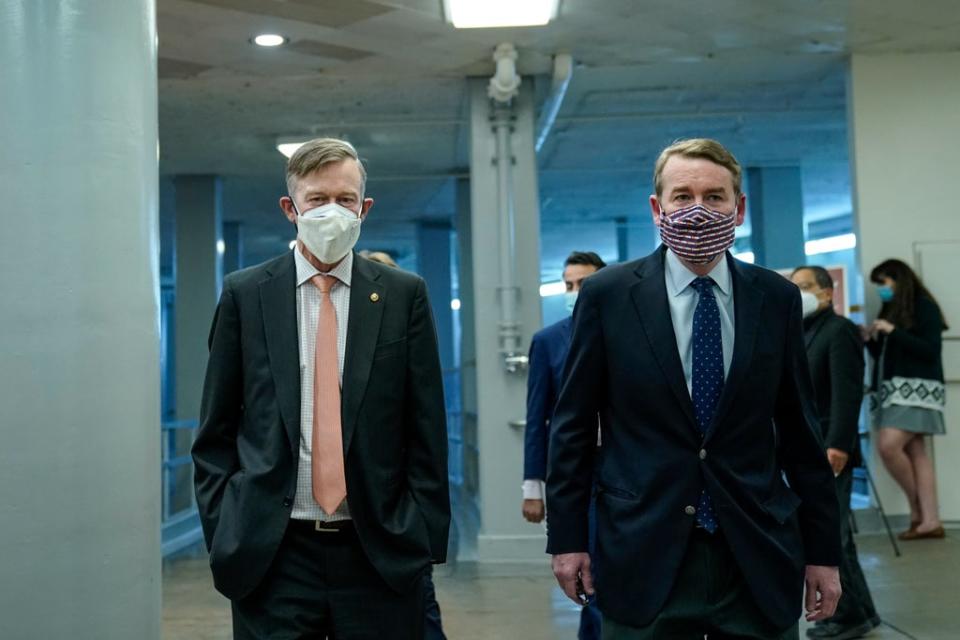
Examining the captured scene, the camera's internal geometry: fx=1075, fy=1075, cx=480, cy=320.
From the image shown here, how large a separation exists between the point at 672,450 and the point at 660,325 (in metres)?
0.28

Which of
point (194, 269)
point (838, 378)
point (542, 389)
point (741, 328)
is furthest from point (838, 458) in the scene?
point (194, 269)

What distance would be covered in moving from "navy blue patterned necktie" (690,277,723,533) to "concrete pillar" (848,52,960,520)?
6262 mm

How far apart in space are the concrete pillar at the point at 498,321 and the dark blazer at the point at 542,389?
3.83 metres

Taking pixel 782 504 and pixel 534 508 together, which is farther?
pixel 534 508

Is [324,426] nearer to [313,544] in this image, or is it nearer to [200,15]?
[313,544]

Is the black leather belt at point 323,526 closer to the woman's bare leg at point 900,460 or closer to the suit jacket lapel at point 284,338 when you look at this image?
the suit jacket lapel at point 284,338

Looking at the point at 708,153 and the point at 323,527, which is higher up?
the point at 708,153

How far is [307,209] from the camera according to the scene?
2.51 meters

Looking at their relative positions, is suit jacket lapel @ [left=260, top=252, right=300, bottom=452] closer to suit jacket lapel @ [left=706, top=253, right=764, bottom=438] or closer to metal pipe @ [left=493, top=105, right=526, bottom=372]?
suit jacket lapel @ [left=706, top=253, right=764, bottom=438]

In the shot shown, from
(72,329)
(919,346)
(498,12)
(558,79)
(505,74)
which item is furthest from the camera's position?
(558,79)

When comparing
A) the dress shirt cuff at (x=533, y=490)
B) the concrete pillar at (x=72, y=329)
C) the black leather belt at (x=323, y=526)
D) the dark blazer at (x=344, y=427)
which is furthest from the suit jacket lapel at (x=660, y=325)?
the dress shirt cuff at (x=533, y=490)

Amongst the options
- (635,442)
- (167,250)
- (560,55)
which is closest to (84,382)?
(635,442)

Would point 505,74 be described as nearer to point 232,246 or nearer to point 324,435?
point 324,435

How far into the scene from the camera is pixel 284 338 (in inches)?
95.8
